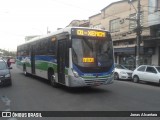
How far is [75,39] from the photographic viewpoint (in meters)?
12.7

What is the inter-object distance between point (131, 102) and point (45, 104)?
11.4ft

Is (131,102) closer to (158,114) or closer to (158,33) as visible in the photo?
(158,114)

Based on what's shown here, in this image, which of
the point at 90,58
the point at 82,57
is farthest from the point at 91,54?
the point at 82,57

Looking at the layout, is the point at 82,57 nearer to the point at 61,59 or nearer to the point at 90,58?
the point at 90,58

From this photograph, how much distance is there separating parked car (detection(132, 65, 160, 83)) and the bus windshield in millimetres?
6749

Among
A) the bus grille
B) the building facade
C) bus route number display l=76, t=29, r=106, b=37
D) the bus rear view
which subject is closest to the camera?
the bus rear view

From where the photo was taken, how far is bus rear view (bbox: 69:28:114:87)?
12.5 m

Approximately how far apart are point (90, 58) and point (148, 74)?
8.43m

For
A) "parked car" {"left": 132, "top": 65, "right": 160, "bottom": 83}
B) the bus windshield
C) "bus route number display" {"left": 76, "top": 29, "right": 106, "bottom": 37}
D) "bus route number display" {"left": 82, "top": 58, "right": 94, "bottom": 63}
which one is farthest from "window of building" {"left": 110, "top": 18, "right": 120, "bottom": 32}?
"bus route number display" {"left": 82, "top": 58, "right": 94, "bottom": 63}

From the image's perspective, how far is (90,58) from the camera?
503 inches

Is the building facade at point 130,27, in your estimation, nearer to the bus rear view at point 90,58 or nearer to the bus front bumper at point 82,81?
the bus rear view at point 90,58

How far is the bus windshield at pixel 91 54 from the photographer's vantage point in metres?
12.6

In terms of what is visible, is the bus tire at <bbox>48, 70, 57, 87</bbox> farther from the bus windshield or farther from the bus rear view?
the bus windshield

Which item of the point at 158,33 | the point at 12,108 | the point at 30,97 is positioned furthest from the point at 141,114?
the point at 158,33
